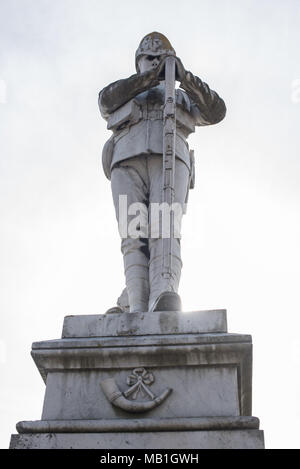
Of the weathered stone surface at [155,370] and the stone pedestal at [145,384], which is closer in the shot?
the stone pedestal at [145,384]

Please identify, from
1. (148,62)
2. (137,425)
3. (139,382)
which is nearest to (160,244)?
(139,382)

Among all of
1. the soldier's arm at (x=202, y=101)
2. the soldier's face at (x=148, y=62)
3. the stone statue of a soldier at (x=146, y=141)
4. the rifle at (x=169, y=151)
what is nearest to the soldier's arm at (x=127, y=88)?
the stone statue of a soldier at (x=146, y=141)

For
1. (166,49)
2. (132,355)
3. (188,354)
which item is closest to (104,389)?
(132,355)

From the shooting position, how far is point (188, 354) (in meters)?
4.80

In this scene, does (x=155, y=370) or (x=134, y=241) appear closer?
(x=155, y=370)

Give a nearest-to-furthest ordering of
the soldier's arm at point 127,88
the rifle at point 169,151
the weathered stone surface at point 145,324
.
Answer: the weathered stone surface at point 145,324 < the rifle at point 169,151 < the soldier's arm at point 127,88

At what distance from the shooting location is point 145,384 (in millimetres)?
4781

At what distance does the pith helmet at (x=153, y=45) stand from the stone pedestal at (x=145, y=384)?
3785mm

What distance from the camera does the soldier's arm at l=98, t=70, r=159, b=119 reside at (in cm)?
718

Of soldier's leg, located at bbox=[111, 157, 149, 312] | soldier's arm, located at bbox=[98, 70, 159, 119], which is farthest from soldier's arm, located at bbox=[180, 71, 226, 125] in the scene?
soldier's leg, located at bbox=[111, 157, 149, 312]

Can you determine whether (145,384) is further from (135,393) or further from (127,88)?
(127,88)

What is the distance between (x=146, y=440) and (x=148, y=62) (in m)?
4.72

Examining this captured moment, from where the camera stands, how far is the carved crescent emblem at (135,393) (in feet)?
15.2

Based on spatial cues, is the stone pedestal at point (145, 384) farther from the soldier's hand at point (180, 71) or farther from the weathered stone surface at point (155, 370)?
the soldier's hand at point (180, 71)
